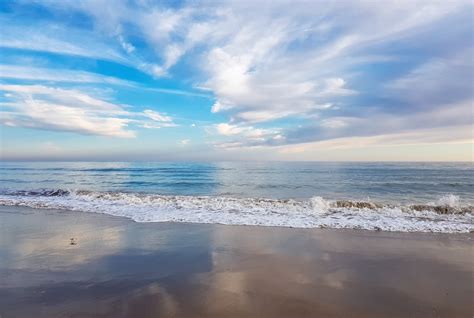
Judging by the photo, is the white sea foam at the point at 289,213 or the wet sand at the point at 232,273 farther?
the white sea foam at the point at 289,213

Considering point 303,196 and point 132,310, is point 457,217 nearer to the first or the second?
point 303,196

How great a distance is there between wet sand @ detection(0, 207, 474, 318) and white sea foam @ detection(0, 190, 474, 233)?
1.05 m

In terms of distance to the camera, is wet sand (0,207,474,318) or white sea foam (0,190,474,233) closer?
wet sand (0,207,474,318)

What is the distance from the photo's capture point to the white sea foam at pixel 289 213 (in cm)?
966

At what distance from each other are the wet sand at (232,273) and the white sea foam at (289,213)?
105 cm

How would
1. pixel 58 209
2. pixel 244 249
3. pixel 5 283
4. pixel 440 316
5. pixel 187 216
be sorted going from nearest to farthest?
1. pixel 440 316
2. pixel 5 283
3. pixel 244 249
4. pixel 187 216
5. pixel 58 209

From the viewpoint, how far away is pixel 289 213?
11.8 m

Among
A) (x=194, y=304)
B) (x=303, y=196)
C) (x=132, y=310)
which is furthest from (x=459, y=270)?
(x=303, y=196)

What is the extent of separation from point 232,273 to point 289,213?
679 centimetres

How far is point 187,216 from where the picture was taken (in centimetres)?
1094

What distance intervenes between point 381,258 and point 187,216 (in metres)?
6.82

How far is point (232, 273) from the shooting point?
17.6ft

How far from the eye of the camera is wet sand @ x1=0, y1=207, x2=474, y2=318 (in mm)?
4117

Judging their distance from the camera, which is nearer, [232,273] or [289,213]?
[232,273]
